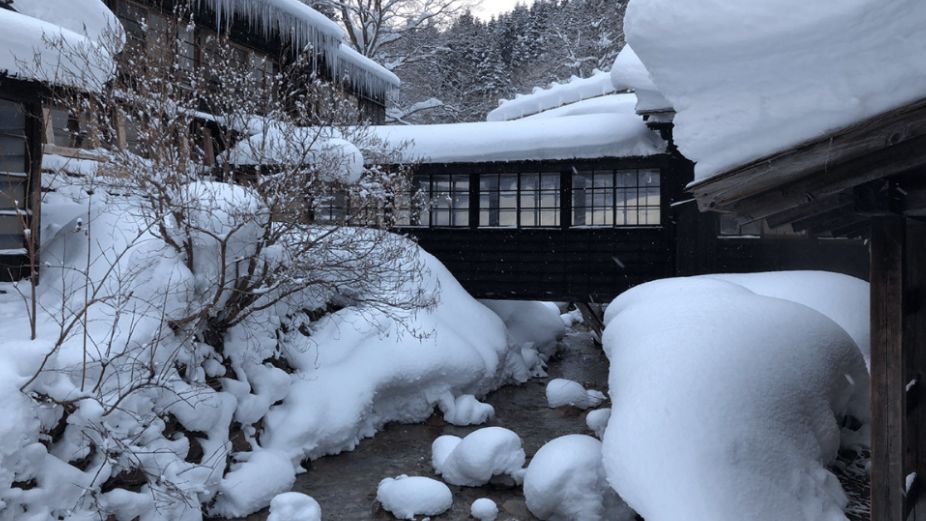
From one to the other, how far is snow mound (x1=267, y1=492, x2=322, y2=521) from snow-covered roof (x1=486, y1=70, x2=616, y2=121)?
13.4 meters

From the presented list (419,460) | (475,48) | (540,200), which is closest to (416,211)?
(540,200)

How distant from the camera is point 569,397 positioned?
1106 centimetres

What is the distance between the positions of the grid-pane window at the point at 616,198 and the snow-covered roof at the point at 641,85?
4.99ft

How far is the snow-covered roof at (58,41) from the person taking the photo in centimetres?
596

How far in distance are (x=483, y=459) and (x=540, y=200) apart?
6.18 metres

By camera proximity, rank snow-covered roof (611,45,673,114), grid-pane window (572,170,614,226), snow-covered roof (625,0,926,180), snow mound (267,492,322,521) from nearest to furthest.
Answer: snow-covered roof (625,0,926,180) → snow mound (267,492,322,521) → snow-covered roof (611,45,673,114) → grid-pane window (572,170,614,226)

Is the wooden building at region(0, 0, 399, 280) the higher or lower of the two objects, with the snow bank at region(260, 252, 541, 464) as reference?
Answer: higher

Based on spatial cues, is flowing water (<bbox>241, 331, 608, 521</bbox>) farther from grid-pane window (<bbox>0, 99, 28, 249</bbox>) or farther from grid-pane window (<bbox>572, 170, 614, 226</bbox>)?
grid-pane window (<bbox>0, 99, 28, 249</bbox>)

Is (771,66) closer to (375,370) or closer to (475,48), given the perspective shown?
(375,370)

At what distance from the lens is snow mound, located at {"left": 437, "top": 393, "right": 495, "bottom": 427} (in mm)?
9891

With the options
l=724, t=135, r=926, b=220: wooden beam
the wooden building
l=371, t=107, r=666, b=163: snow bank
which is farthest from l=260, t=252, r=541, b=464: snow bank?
l=724, t=135, r=926, b=220: wooden beam

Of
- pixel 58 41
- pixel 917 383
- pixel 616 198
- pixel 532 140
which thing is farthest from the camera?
pixel 532 140

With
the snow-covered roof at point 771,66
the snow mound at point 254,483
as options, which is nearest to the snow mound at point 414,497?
the snow mound at point 254,483

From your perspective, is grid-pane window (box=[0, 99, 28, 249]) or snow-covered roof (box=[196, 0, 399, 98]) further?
snow-covered roof (box=[196, 0, 399, 98])
